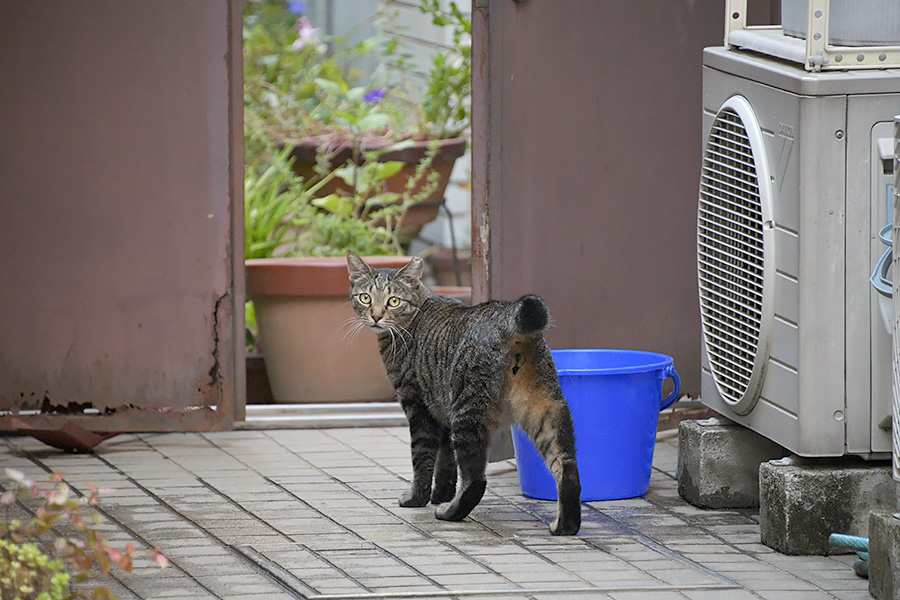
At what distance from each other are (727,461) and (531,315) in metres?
0.89

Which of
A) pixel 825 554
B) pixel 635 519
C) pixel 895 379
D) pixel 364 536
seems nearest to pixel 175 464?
pixel 364 536

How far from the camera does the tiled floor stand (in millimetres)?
3697

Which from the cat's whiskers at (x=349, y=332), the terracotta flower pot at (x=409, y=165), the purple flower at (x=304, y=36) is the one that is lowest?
the cat's whiskers at (x=349, y=332)

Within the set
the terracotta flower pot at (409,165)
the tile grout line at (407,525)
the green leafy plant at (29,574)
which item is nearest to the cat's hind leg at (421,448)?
Result: the tile grout line at (407,525)

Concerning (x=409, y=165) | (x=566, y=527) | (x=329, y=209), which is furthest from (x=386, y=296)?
(x=409, y=165)

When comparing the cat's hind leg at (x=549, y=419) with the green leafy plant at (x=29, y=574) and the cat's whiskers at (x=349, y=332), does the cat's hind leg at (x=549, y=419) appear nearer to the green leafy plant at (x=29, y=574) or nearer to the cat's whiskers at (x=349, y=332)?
the green leafy plant at (x=29, y=574)

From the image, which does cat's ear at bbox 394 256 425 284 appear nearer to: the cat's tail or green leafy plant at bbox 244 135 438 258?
the cat's tail

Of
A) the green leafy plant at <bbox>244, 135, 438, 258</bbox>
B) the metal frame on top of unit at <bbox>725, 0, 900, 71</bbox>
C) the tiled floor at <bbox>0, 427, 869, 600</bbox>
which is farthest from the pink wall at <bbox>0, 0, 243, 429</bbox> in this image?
the metal frame on top of unit at <bbox>725, 0, 900, 71</bbox>

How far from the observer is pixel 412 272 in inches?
187

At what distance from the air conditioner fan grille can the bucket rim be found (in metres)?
0.20

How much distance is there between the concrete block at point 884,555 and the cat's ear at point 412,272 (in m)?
1.81

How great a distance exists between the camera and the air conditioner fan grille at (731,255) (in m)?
4.14

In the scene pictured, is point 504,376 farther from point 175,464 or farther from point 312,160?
point 312,160

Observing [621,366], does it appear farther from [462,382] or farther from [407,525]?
[407,525]
